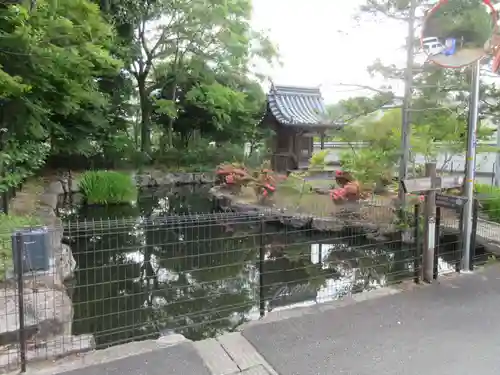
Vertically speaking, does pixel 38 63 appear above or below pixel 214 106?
below

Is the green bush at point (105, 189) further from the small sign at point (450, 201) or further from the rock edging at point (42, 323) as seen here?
the small sign at point (450, 201)

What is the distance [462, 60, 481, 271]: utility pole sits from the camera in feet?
13.7

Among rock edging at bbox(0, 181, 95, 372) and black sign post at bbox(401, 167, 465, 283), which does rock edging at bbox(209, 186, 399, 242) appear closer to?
black sign post at bbox(401, 167, 465, 283)

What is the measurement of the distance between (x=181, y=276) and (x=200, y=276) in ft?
0.93

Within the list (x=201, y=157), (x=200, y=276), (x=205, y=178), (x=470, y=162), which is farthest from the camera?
(x=201, y=157)

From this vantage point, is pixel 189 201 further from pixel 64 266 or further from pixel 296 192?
pixel 64 266

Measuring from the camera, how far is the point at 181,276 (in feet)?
19.4

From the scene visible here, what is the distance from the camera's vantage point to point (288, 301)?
5031 millimetres

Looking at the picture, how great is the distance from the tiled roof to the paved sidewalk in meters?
12.0

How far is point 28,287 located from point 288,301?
2.81 meters

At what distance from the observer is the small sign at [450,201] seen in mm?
4012

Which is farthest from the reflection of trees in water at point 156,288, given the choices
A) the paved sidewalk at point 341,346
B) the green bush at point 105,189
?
the green bush at point 105,189

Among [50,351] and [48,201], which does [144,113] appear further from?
[50,351]

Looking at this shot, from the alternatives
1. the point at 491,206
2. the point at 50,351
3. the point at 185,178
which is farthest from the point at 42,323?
the point at 185,178
